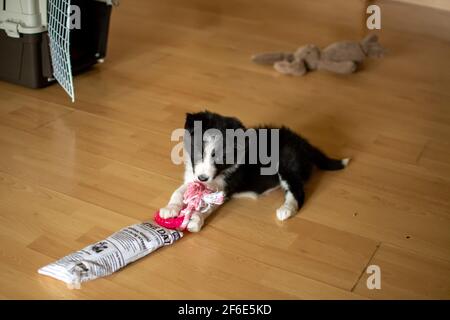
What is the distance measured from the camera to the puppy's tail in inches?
96.3

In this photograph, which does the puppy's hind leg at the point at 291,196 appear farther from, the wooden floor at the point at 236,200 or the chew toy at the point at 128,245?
the chew toy at the point at 128,245

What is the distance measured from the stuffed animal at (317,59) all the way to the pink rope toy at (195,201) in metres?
1.48

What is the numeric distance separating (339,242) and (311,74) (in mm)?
1556

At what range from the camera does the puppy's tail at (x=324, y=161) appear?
2.45 meters

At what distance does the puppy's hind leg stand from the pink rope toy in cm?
22

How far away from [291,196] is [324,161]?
0.30 m

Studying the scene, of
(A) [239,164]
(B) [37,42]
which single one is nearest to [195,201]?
(A) [239,164]

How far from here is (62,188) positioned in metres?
2.25

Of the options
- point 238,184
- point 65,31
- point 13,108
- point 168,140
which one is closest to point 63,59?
point 65,31

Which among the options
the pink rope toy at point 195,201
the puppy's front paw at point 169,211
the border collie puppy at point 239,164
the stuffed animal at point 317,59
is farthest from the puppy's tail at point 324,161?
the stuffed animal at point 317,59

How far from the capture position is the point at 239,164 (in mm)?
2188

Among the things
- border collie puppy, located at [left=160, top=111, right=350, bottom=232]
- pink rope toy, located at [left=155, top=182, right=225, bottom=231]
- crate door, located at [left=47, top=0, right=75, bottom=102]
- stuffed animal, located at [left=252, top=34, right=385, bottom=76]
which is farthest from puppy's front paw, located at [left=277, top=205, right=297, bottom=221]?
stuffed animal, located at [left=252, top=34, right=385, bottom=76]

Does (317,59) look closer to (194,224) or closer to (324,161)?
(324,161)

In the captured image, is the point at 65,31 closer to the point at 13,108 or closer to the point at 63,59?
the point at 63,59
